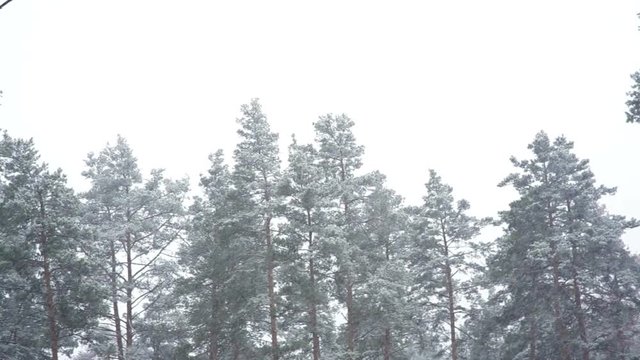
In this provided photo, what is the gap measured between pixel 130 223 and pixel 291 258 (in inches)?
338

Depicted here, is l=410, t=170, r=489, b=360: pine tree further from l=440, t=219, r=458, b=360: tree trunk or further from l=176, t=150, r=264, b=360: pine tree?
l=176, t=150, r=264, b=360: pine tree

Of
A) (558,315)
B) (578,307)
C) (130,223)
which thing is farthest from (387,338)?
(130,223)

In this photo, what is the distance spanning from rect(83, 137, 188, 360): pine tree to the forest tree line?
95 millimetres

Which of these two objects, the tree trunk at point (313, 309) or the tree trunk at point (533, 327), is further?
the tree trunk at point (533, 327)

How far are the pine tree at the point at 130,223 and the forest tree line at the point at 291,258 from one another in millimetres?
95

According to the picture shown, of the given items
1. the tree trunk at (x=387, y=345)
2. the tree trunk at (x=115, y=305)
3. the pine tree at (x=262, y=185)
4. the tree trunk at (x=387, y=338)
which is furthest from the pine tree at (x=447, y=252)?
the tree trunk at (x=115, y=305)

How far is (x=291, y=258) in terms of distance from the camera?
20625mm

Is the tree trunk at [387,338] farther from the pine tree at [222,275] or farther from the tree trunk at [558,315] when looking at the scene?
the tree trunk at [558,315]

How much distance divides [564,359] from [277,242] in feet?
48.8

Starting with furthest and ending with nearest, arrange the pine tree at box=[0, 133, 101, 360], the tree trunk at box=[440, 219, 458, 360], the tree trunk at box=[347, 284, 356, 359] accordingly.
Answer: the tree trunk at box=[440, 219, 458, 360], the tree trunk at box=[347, 284, 356, 359], the pine tree at box=[0, 133, 101, 360]

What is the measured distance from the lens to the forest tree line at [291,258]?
1998 cm

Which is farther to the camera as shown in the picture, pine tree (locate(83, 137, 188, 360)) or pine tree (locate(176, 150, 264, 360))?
pine tree (locate(83, 137, 188, 360))

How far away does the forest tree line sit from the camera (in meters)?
20.0

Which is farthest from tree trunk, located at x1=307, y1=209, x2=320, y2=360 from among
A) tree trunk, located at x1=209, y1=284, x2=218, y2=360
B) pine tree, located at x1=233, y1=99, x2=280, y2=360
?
tree trunk, located at x1=209, y1=284, x2=218, y2=360
